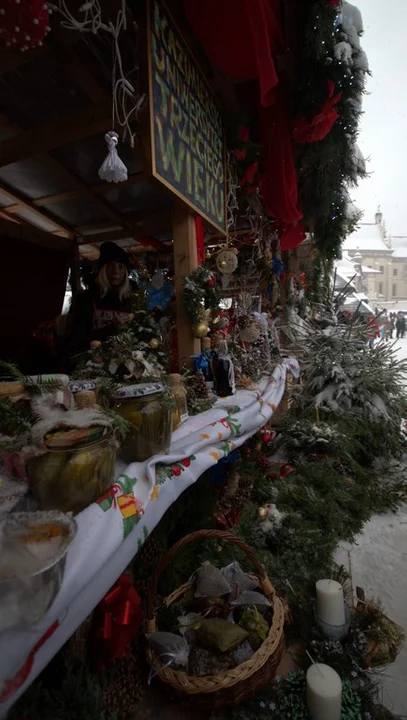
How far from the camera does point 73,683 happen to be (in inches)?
35.3

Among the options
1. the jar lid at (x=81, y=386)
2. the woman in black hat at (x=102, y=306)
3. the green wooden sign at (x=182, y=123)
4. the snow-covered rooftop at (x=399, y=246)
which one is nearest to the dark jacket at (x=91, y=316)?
the woman in black hat at (x=102, y=306)

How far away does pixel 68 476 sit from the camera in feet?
2.27

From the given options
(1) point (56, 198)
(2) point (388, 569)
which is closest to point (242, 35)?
(1) point (56, 198)

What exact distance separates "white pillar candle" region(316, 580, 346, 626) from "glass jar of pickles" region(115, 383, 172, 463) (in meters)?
0.98

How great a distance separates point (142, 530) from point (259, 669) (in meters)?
0.71

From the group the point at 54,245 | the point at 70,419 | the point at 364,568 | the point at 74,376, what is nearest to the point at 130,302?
the point at 74,376

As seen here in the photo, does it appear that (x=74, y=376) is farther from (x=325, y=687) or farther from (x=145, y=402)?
(x=325, y=687)

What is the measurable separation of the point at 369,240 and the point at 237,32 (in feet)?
145

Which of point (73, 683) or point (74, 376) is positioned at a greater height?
point (74, 376)

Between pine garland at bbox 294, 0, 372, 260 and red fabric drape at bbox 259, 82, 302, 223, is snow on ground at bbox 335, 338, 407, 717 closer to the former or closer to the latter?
red fabric drape at bbox 259, 82, 302, 223

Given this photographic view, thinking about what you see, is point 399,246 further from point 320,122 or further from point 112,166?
point 112,166

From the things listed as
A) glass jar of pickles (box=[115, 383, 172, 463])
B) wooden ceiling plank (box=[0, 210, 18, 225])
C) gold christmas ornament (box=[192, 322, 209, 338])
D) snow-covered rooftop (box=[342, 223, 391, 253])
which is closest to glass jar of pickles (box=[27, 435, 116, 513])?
glass jar of pickles (box=[115, 383, 172, 463])

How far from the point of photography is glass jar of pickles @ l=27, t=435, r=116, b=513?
2.24 ft

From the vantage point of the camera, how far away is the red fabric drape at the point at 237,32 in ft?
5.05
